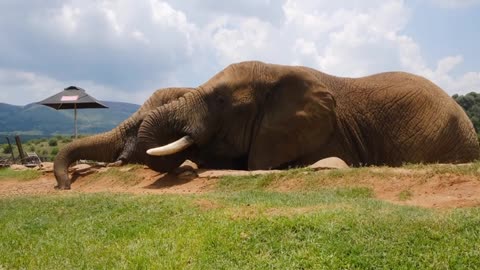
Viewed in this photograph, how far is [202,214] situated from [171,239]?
1055 millimetres

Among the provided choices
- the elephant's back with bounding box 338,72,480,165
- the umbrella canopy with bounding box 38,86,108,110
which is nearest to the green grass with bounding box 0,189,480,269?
the elephant's back with bounding box 338,72,480,165

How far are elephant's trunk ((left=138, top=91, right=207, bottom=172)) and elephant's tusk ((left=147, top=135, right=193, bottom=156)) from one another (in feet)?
0.09

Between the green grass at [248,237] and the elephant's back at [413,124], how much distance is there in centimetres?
546

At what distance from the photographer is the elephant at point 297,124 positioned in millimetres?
12656

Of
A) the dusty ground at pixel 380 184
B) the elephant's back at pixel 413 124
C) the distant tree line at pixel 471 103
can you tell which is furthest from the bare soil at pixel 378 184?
the distant tree line at pixel 471 103

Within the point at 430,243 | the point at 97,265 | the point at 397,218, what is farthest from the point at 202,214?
the point at 430,243

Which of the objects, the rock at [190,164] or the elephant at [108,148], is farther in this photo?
the elephant at [108,148]

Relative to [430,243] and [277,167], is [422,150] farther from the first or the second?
[430,243]

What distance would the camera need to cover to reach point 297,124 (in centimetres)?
1275

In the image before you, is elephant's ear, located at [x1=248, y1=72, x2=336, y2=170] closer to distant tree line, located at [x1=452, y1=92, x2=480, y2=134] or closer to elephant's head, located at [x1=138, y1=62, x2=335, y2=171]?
elephant's head, located at [x1=138, y1=62, x2=335, y2=171]

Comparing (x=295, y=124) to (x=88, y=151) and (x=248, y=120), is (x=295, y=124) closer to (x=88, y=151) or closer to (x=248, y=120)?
(x=248, y=120)

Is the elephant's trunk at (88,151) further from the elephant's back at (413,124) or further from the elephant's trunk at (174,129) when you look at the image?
the elephant's back at (413,124)

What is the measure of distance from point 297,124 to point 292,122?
12cm

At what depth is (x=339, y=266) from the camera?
17.4ft
